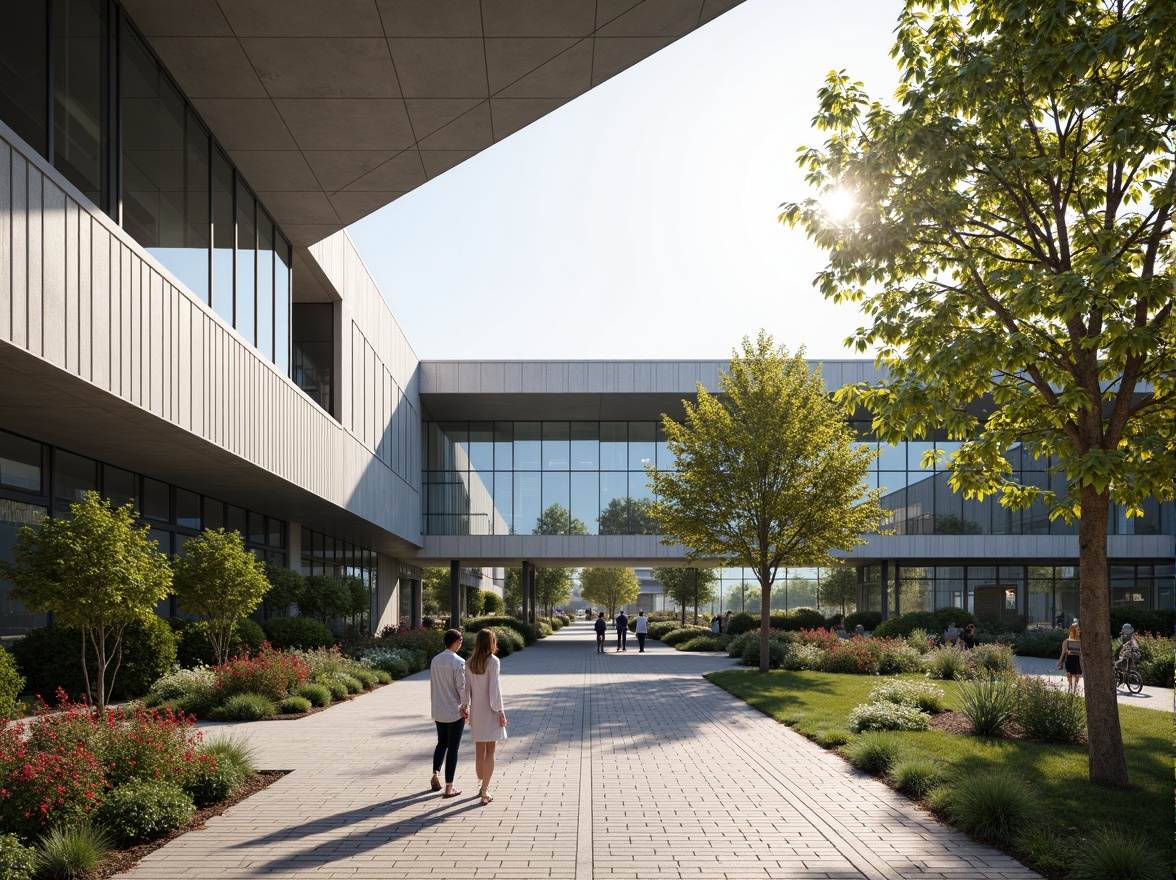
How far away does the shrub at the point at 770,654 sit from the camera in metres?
25.9

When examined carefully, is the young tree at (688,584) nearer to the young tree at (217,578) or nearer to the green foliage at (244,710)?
the young tree at (217,578)

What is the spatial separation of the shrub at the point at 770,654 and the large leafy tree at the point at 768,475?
4.70 ft

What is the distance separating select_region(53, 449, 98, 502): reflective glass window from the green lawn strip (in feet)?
41.5

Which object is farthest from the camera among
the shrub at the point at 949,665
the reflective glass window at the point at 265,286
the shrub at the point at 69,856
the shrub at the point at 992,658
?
the shrub at the point at 949,665

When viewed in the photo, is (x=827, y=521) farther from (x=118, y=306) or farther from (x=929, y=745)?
(x=118, y=306)

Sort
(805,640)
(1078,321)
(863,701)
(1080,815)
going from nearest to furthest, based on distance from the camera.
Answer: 1. (1080,815)
2. (1078,321)
3. (863,701)
4. (805,640)

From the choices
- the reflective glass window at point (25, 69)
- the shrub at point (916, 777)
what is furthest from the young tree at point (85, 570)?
the shrub at point (916, 777)

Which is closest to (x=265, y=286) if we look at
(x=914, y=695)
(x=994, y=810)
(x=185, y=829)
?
(x=185, y=829)

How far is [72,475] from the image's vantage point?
16484 millimetres

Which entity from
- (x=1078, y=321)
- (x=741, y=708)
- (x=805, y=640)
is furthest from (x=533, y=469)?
(x=1078, y=321)

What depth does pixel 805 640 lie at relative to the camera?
2758cm

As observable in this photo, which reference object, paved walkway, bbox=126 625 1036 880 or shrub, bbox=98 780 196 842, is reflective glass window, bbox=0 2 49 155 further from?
paved walkway, bbox=126 625 1036 880

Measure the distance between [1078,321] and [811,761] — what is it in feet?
19.8

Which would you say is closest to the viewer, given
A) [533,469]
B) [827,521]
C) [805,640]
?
[827,521]
